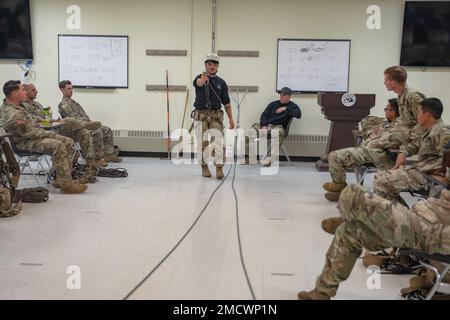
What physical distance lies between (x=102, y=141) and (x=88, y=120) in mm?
376

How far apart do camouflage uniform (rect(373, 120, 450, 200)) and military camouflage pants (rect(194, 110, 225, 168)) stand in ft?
10.0

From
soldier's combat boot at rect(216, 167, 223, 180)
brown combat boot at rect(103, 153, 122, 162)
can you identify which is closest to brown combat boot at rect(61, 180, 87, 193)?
soldier's combat boot at rect(216, 167, 223, 180)

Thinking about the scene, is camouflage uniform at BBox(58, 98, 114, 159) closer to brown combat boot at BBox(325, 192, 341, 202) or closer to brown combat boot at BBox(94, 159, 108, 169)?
brown combat boot at BBox(94, 159, 108, 169)

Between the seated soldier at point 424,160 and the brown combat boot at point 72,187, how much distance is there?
130 inches

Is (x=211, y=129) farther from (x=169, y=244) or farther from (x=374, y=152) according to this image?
(x=169, y=244)

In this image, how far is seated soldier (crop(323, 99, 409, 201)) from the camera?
5.19 m

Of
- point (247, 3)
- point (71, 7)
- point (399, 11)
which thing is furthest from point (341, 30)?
point (71, 7)

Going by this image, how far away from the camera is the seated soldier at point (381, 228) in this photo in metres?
2.68

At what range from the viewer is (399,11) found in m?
8.62

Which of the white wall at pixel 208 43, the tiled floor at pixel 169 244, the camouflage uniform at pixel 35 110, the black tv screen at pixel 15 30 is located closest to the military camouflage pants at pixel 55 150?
the tiled floor at pixel 169 244

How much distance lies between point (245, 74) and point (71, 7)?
120 inches

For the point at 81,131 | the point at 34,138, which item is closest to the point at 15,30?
the point at 81,131

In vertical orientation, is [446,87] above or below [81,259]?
above

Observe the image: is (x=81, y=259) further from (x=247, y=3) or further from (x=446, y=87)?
(x=446, y=87)
